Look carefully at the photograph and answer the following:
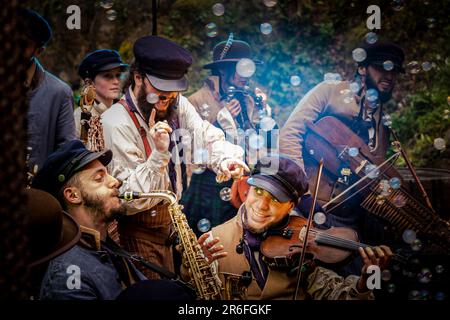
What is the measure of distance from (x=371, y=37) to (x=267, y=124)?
4.31 feet

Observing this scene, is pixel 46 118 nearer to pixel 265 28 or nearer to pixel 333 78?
pixel 265 28

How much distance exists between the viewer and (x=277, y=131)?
Result: 21.7ft

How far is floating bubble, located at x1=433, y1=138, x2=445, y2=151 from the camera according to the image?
22.2ft

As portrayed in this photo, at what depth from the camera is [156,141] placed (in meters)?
6.39

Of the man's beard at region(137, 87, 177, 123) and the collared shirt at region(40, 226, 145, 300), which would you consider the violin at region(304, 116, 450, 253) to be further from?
the collared shirt at region(40, 226, 145, 300)

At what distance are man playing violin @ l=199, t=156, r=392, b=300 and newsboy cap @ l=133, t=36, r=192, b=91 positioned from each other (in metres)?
1.12

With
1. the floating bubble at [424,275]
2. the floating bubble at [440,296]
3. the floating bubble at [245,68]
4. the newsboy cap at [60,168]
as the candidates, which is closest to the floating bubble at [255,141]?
the floating bubble at [245,68]

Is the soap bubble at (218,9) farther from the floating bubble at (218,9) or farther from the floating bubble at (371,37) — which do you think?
the floating bubble at (371,37)

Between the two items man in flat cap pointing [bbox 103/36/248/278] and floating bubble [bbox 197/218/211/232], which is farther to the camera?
floating bubble [bbox 197/218/211/232]

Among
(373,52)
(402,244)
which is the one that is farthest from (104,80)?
(402,244)

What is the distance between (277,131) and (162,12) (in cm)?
165

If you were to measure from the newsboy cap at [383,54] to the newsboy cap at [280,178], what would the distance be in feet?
3.97

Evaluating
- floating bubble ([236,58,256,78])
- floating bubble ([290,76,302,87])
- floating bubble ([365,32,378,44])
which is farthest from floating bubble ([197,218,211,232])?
floating bubble ([365,32,378,44])

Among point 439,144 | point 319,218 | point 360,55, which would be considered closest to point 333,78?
point 360,55
